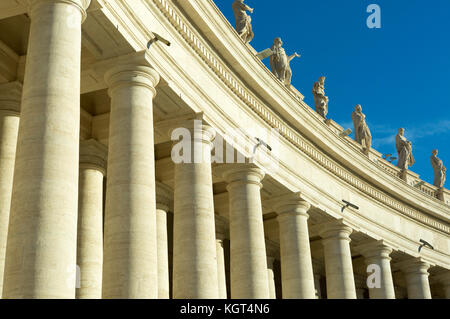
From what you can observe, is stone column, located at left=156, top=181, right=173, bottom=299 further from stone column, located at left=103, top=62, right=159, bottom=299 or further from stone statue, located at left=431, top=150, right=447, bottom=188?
stone statue, located at left=431, top=150, right=447, bottom=188

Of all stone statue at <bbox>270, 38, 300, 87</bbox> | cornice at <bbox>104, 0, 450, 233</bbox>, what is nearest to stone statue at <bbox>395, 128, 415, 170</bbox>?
cornice at <bbox>104, 0, 450, 233</bbox>

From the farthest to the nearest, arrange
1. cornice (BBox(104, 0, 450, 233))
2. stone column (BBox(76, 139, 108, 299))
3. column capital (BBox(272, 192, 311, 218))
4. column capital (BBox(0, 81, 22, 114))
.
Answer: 1. column capital (BBox(272, 192, 311, 218))
2. cornice (BBox(104, 0, 450, 233))
3. stone column (BBox(76, 139, 108, 299))
4. column capital (BBox(0, 81, 22, 114))

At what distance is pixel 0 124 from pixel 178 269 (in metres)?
24.4

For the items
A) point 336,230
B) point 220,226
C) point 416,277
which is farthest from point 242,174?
point 416,277

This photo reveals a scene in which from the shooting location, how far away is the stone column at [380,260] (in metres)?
120

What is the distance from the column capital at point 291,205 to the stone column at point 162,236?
1728 centimetres

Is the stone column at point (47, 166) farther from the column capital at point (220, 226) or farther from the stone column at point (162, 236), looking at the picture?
the column capital at point (220, 226)

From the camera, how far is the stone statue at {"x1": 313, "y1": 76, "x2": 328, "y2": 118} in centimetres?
12939

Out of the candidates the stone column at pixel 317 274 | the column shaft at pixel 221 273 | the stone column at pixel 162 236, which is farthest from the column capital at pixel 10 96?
the stone column at pixel 317 274

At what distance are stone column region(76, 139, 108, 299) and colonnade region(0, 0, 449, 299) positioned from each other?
0.13 metres

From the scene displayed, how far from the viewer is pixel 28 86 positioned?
4822cm

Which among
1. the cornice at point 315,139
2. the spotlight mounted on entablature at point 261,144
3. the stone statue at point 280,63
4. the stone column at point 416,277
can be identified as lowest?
the stone column at point 416,277

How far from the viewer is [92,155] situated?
267 ft

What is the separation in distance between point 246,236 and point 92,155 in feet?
74.1
